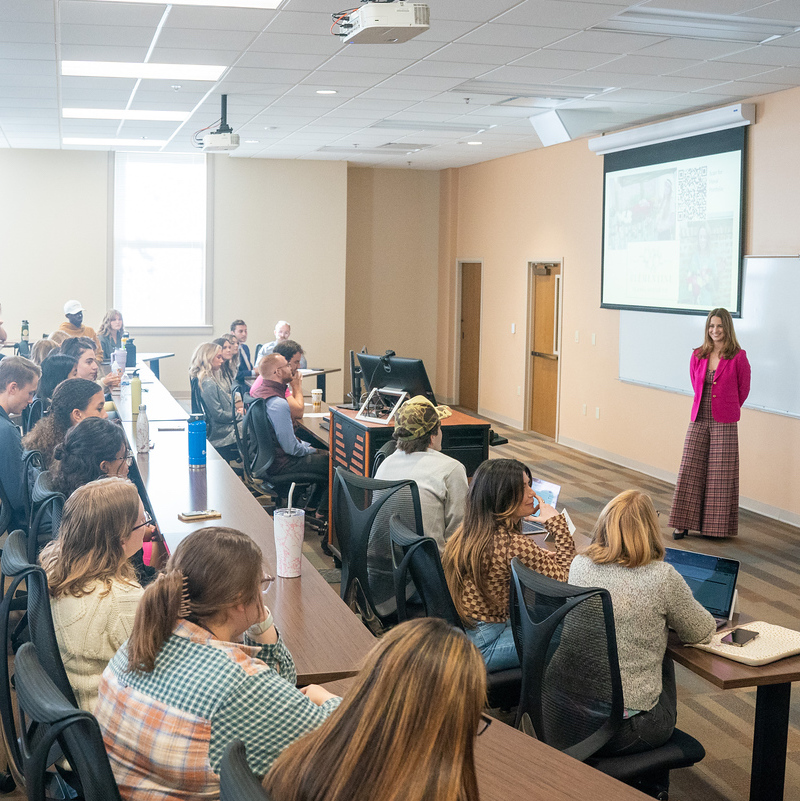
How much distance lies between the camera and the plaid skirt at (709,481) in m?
6.16

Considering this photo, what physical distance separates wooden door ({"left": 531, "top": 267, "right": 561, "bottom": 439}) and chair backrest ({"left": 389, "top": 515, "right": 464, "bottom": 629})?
24.2 ft

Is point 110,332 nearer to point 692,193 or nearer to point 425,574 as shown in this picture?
point 692,193

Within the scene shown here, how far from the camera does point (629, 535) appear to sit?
2527 mm

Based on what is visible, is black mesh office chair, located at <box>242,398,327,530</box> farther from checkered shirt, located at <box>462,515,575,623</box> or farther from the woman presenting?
checkered shirt, located at <box>462,515,575,623</box>

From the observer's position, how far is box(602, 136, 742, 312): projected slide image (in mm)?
7105

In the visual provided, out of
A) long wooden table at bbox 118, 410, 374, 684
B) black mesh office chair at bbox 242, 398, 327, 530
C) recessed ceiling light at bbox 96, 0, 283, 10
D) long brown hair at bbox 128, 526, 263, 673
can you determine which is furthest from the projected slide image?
long brown hair at bbox 128, 526, 263, 673

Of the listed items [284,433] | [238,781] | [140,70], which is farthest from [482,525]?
[140,70]

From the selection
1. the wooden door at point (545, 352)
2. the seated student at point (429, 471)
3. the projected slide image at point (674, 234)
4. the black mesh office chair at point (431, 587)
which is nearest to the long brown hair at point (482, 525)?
the black mesh office chair at point (431, 587)

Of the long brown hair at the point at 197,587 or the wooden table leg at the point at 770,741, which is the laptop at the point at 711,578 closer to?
the wooden table leg at the point at 770,741

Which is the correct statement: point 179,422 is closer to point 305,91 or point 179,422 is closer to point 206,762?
point 305,91

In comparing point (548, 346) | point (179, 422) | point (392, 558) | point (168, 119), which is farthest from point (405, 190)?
point (392, 558)

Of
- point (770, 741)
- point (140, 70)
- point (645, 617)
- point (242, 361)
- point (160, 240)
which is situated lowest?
point (770, 741)

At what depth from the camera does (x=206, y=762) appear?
1562mm

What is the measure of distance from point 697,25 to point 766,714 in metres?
3.89
